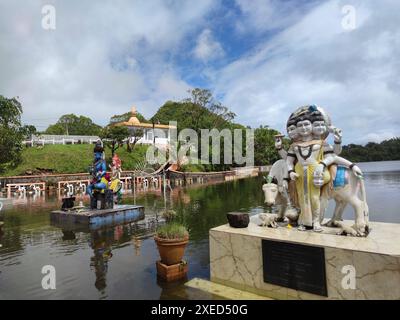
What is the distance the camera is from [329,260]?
11.6 ft

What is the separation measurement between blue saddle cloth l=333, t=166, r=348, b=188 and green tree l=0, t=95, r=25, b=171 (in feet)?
58.1

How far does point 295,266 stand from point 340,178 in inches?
64.5

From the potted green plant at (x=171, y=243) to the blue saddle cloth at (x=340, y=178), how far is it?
107 inches

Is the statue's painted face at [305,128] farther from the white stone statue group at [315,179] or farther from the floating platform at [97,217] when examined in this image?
the floating platform at [97,217]

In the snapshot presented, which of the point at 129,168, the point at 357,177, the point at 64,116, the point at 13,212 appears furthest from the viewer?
the point at 64,116

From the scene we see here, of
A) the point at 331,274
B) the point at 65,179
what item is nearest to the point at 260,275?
the point at 331,274

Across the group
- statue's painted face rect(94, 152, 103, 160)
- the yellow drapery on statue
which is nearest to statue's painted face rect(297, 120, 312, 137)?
the yellow drapery on statue

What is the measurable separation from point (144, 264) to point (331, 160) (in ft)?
13.5

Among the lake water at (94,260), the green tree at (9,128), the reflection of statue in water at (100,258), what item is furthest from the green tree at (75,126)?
the reflection of statue in water at (100,258)

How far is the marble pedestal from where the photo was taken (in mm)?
3229

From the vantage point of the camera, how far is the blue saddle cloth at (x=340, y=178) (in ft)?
14.5

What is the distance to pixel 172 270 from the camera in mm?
4820

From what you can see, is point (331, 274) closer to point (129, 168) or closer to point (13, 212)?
point (13, 212)

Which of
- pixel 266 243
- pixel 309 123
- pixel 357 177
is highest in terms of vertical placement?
pixel 309 123
